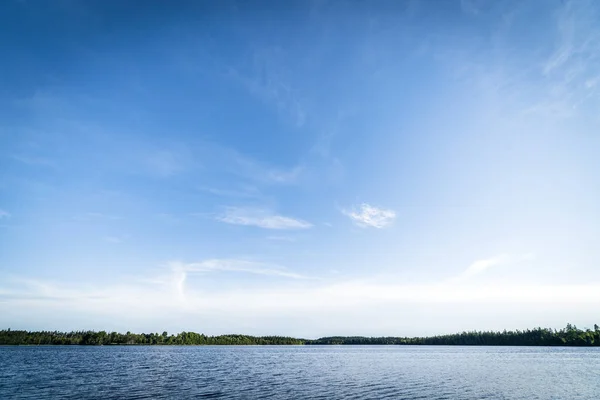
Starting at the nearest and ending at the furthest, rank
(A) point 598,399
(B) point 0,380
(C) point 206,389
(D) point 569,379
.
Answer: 1. (A) point 598,399
2. (C) point 206,389
3. (B) point 0,380
4. (D) point 569,379

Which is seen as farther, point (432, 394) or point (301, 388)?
point (301, 388)

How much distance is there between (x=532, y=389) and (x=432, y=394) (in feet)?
57.8

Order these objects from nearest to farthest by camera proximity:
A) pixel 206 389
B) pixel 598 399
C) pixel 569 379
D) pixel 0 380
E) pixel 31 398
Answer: pixel 31 398, pixel 598 399, pixel 206 389, pixel 0 380, pixel 569 379

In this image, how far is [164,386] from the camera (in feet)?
162

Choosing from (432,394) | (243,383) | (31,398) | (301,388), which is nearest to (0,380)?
(31,398)

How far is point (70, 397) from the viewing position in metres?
39.1

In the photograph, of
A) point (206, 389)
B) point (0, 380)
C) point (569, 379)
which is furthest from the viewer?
point (569, 379)

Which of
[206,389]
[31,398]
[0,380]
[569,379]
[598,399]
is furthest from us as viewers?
[569,379]

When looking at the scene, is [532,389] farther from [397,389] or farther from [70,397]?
[70,397]

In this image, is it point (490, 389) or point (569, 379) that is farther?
point (569, 379)

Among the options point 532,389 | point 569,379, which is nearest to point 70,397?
point 532,389

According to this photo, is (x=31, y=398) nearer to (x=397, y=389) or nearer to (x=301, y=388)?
(x=301, y=388)

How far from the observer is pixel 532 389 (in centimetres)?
5003

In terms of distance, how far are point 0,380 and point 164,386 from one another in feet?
89.8
